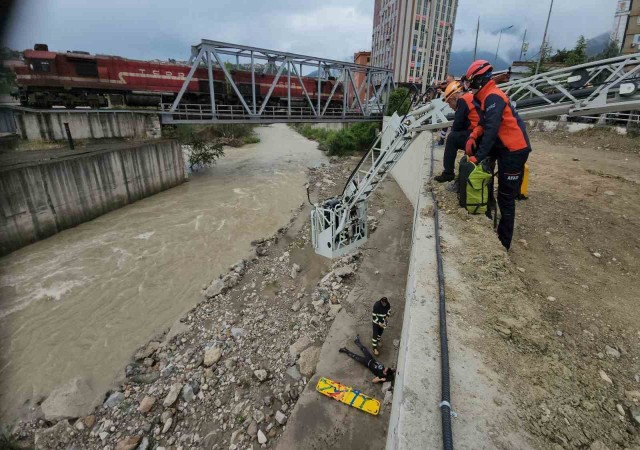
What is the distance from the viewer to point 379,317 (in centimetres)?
486

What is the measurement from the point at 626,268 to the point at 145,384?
8.05m

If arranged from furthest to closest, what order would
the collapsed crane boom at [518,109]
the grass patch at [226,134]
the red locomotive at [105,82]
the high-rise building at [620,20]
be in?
the high-rise building at [620,20], the grass patch at [226,134], the red locomotive at [105,82], the collapsed crane boom at [518,109]

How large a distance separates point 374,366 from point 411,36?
52475mm

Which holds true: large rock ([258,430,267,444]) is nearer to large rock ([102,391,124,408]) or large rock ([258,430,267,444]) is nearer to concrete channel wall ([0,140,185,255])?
large rock ([102,391,124,408])

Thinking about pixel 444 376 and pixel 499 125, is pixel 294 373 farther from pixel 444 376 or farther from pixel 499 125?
pixel 499 125

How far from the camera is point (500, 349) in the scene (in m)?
2.57

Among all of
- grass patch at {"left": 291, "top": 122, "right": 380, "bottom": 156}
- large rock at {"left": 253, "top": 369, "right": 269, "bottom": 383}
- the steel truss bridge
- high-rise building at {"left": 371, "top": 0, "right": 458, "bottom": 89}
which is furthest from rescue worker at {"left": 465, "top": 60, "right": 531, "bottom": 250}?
high-rise building at {"left": 371, "top": 0, "right": 458, "bottom": 89}

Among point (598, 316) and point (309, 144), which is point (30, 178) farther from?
point (309, 144)

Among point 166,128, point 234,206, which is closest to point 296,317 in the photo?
point 234,206

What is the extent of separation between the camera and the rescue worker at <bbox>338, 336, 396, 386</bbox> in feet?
14.5

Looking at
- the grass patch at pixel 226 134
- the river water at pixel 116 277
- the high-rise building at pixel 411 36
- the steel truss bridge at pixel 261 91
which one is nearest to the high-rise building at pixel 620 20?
the high-rise building at pixel 411 36

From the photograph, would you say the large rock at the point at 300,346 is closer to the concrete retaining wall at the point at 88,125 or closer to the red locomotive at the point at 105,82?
the concrete retaining wall at the point at 88,125

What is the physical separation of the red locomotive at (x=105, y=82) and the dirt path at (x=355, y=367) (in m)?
17.7

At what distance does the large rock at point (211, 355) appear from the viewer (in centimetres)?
570
